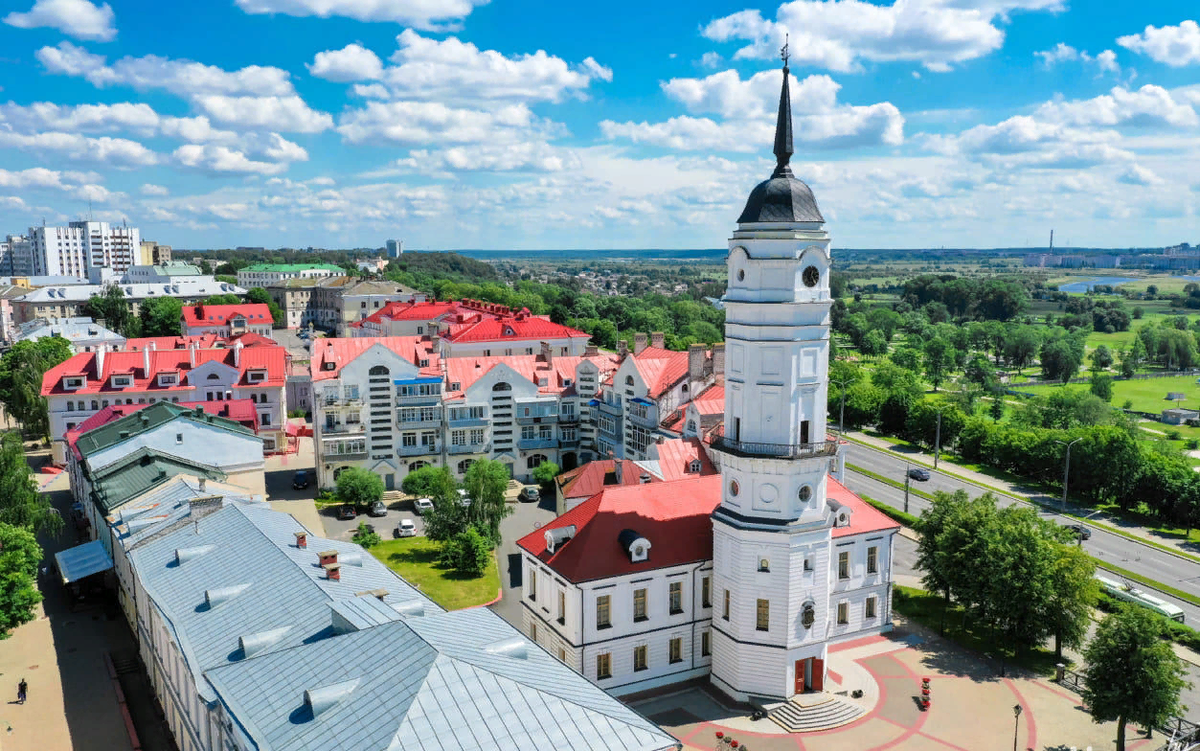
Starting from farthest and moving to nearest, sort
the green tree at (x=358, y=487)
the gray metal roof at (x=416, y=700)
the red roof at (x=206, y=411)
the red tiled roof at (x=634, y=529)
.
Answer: the green tree at (x=358, y=487) < the red roof at (x=206, y=411) < the red tiled roof at (x=634, y=529) < the gray metal roof at (x=416, y=700)

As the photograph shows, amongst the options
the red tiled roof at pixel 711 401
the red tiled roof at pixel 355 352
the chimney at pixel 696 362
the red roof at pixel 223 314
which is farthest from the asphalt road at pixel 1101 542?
the red roof at pixel 223 314

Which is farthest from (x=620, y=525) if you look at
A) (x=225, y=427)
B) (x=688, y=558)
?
(x=225, y=427)

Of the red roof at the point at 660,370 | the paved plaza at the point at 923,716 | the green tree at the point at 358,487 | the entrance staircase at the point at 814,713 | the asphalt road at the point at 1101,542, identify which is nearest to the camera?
the paved plaza at the point at 923,716

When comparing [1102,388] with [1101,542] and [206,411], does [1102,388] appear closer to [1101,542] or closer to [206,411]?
[1101,542]

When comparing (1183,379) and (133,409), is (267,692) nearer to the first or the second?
(133,409)

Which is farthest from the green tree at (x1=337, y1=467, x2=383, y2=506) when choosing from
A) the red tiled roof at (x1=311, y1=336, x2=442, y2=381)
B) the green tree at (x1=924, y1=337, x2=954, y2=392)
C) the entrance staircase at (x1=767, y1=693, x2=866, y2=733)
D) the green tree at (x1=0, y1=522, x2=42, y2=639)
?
the green tree at (x1=924, y1=337, x2=954, y2=392)

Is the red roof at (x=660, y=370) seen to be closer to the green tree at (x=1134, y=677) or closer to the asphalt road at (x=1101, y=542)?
the asphalt road at (x=1101, y=542)

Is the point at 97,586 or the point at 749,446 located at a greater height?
the point at 749,446

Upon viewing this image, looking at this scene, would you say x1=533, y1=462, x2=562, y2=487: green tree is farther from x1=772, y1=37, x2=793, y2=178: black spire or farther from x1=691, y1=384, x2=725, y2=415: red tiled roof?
x1=772, y1=37, x2=793, y2=178: black spire
